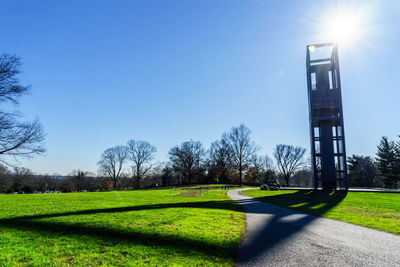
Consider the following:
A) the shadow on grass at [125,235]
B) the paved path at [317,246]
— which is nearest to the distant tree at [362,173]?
Answer: the paved path at [317,246]

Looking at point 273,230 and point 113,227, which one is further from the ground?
point 113,227

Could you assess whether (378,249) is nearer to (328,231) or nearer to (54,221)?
(328,231)

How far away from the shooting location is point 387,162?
46875mm

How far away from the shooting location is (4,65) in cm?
1539

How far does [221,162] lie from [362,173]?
36221mm

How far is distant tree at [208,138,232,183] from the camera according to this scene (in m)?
62.5

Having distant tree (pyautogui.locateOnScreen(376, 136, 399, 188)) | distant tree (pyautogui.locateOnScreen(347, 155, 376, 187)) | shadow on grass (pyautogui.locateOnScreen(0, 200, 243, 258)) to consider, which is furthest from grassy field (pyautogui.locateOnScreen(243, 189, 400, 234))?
distant tree (pyautogui.locateOnScreen(347, 155, 376, 187))

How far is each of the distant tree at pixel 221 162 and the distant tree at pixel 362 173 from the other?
31.6 meters

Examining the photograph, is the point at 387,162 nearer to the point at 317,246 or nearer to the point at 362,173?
the point at 362,173

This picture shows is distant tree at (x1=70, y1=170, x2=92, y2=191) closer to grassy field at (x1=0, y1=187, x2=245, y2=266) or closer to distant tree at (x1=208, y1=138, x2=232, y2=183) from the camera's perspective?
distant tree at (x1=208, y1=138, x2=232, y2=183)

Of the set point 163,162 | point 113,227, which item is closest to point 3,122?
point 113,227

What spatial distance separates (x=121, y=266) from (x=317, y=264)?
4402mm

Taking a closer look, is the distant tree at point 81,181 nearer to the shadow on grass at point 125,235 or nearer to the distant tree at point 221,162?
the distant tree at point 221,162

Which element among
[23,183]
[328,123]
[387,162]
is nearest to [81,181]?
[23,183]
